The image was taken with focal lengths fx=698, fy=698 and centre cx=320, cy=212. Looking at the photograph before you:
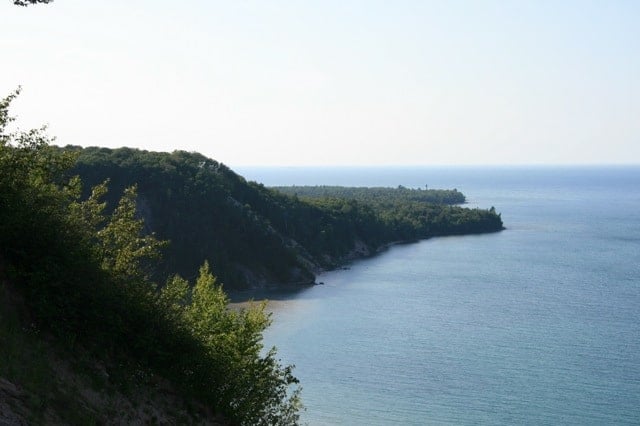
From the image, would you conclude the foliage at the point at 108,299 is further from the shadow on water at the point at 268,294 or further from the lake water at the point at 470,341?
the shadow on water at the point at 268,294

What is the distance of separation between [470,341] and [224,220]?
63.9 metres

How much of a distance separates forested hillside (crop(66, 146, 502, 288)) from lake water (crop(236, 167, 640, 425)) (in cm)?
1013

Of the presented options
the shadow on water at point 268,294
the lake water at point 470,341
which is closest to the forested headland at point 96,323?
the lake water at point 470,341

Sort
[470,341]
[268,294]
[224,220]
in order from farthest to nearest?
1. [224,220]
2. [268,294]
3. [470,341]

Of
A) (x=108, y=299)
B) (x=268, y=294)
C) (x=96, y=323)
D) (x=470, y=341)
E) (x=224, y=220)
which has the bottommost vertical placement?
(x=268, y=294)

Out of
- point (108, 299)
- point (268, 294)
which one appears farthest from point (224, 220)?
point (108, 299)

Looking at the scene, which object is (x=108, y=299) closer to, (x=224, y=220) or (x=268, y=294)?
(x=268, y=294)

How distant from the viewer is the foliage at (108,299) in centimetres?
2073

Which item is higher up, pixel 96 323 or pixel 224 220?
pixel 96 323

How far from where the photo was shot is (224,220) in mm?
124562

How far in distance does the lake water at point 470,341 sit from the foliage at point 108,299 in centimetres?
2250

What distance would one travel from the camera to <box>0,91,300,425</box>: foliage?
68.0 feet

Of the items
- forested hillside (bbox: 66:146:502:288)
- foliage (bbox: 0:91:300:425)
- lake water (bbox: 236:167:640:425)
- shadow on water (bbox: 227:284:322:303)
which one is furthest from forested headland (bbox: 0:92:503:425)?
forested hillside (bbox: 66:146:502:288)

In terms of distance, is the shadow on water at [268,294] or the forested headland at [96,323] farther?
the shadow on water at [268,294]
